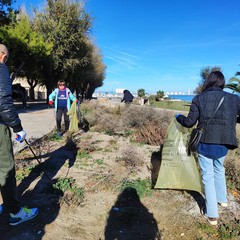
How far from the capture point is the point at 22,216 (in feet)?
10.3

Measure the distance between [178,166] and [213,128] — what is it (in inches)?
34.1

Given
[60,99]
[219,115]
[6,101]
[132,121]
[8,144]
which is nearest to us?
[6,101]

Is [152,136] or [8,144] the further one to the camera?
[152,136]

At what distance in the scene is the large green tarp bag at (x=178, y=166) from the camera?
370cm

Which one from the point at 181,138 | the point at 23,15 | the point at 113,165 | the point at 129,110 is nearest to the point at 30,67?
the point at 23,15

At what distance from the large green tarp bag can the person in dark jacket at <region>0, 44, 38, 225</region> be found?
6.16ft

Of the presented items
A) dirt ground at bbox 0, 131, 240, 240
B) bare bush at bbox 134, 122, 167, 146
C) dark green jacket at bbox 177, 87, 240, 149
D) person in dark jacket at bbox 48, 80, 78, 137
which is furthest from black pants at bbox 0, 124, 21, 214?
person in dark jacket at bbox 48, 80, 78, 137

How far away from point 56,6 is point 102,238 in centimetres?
2440

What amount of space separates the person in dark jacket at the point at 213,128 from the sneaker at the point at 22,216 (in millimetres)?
2229

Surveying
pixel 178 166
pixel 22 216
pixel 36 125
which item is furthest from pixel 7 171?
pixel 36 125

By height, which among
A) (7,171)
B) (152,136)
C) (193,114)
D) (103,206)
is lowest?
(103,206)

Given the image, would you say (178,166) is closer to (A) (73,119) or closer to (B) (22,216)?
(B) (22,216)

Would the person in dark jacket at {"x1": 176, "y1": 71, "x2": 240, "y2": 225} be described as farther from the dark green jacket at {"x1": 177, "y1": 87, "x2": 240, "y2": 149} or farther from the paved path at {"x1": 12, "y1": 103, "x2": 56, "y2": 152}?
the paved path at {"x1": 12, "y1": 103, "x2": 56, "y2": 152}

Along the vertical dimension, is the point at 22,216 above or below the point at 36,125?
above
